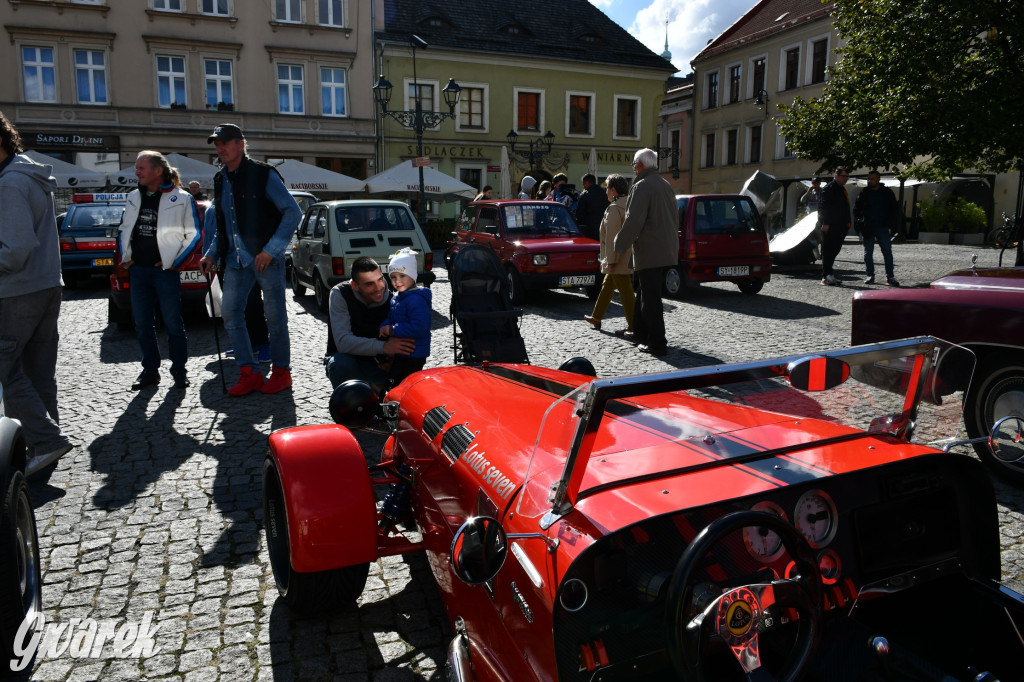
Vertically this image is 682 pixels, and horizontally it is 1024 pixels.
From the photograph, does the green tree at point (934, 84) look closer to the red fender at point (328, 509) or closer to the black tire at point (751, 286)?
the black tire at point (751, 286)

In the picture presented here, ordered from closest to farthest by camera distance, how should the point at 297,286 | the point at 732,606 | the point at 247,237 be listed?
the point at 732,606
the point at 247,237
the point at 297,286

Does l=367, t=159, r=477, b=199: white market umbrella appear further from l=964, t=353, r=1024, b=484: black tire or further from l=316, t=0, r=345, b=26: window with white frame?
l=964, t=353, r=1024, b=484: black tire

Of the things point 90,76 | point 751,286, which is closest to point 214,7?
point 90,76

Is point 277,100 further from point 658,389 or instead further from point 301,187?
→ point 658,389

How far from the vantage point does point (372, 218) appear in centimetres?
1195

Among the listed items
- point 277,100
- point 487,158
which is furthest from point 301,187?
point 487,158

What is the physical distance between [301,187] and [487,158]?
1369 centimetres

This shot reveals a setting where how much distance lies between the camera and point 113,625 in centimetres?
316

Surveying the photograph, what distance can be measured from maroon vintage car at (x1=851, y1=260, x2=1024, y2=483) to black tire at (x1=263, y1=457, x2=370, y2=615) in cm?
327

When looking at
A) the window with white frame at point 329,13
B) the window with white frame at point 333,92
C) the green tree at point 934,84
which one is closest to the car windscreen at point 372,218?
the green tree at point 934,84

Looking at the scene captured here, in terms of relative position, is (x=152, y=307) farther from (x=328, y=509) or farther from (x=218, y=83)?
(x=218, y=83)

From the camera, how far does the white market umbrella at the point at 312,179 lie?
23609 millimetres

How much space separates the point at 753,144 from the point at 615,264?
37454 mm

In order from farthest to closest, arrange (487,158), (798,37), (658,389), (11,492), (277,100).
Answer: (798,37) < (487,158) < (277,100) < (11,492) < (658,389)
